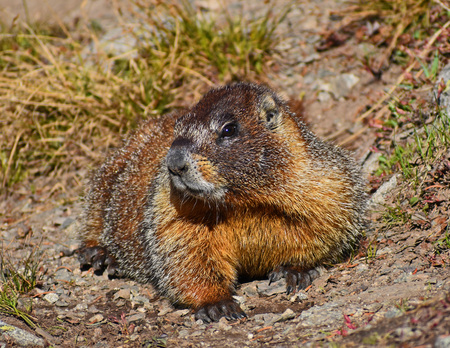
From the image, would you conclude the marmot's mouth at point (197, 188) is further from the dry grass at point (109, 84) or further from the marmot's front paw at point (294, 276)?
the dry grass at point (109, 84)

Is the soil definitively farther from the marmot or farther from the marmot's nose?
the marmot's nose

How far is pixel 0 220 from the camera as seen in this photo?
21.9ft

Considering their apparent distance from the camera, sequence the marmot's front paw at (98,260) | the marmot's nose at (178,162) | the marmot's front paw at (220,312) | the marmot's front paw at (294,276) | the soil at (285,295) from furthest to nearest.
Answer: the marmot's front paw at (98,260) → the marmot's front paw at (294,276) → the marmot's front paw at (220,312) → the marmot's nose at (178,162) → the soil at (285,295)

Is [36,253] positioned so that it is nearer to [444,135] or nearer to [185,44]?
[185,44]

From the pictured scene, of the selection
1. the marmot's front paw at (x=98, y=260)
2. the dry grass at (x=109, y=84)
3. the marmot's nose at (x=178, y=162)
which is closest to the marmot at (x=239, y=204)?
the marmot's nose at (x=178, y=162)

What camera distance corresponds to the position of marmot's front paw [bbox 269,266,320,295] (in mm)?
4719

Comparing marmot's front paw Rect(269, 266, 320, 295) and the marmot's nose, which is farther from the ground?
the marmot's nose

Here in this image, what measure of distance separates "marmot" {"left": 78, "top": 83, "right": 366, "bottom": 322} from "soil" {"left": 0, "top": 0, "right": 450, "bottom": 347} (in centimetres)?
20

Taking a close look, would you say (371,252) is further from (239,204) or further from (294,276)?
(239,204)

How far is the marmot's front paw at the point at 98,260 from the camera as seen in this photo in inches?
225

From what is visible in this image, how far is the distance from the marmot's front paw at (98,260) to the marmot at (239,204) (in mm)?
484

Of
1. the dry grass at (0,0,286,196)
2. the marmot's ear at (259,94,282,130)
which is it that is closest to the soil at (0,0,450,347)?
the dry grass at (0,0,286,196)

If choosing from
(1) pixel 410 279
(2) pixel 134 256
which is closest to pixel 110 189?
(2) pixel 134 256

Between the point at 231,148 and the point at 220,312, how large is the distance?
4.59 ft
